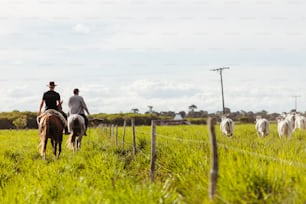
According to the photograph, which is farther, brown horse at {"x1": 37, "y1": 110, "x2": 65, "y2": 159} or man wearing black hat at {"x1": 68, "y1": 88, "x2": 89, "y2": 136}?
man wearing black hat at {"x1": 68, "y1": 88, "x2": 89, "y2": 136}

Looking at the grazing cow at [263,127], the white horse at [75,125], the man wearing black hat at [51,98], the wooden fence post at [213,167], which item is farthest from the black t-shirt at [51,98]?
the grazing cow at [263,127]

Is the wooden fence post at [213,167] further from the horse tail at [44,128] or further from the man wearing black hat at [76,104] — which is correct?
the man wearing black hat at [76,104]

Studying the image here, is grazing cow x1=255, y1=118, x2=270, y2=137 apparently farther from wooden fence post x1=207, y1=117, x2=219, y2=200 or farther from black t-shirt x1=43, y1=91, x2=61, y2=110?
wooden fence post x1=207, y1=117, x2=219, y2=200

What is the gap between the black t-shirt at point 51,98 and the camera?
1518 cm

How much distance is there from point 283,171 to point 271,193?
0.46m

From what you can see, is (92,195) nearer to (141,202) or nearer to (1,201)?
(141,202)

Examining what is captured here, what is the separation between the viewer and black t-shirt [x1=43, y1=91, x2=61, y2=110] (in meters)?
15.2

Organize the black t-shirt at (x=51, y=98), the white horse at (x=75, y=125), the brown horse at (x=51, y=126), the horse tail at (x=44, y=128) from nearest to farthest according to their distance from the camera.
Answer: the horse tail at (x=44, y=128), the brown horse at (x=51, y=126), the black t-shirt at (x=51, y=98), the white horse at (x=75, y=125)

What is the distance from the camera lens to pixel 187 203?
21.1 ft

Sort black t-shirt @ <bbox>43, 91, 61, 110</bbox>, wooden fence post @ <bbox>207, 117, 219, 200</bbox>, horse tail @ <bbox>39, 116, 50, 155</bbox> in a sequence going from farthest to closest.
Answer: black t-shirt @ <bbox>43, 91, 61, 110</bbox>
horse tail @ <bbox>39, 116, 50, 155</bbox>
wooden fence post @ <bbox>207, 117, 219, 200</bbox>

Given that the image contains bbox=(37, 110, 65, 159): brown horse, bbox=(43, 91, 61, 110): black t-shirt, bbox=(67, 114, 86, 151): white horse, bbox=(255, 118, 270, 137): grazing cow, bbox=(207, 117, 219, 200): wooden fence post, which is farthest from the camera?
bbox=(255, 118, 270, 137): grazing cow

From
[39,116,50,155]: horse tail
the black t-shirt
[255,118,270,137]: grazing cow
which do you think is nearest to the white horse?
the black t-shirt

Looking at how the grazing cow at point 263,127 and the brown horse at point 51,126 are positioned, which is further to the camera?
the grazing cow at point 263,127

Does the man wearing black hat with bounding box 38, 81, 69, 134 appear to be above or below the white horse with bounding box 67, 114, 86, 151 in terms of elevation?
above
